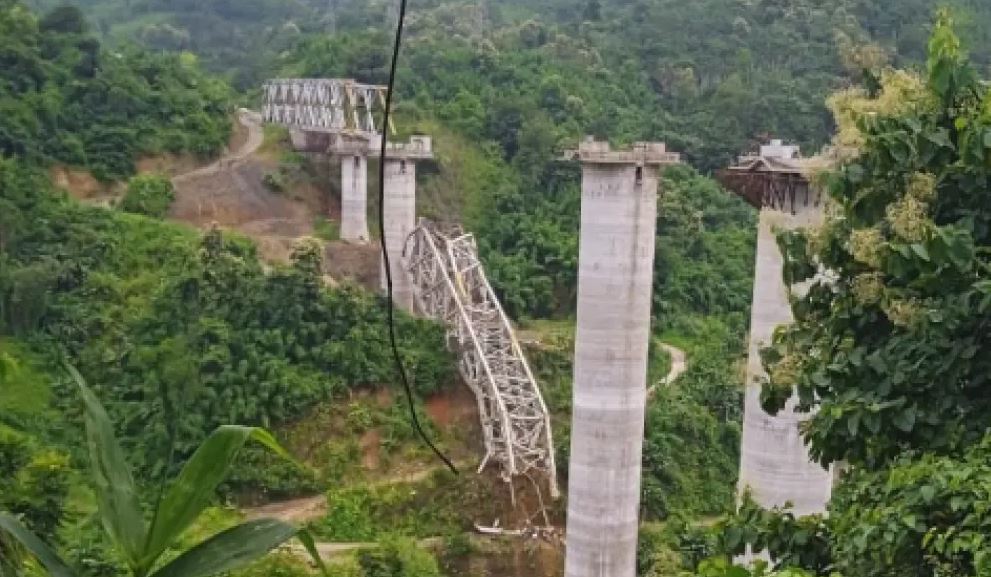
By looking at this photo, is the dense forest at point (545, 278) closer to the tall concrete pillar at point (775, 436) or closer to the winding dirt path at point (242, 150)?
the winding dirt path at point (242, 150)

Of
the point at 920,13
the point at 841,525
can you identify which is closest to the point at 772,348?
the point at 841,525

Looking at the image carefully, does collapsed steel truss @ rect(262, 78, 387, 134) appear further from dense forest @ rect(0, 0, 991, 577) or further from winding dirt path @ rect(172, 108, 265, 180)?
dense forest @ rect(0, 0, 991, 577)

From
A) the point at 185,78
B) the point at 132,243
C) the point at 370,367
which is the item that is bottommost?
the point at 370,367

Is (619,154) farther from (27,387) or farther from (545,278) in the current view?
(27,387)

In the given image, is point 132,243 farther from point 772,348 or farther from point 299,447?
point 772,348

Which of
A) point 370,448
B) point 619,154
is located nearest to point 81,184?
point 370,448

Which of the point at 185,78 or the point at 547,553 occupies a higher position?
the point at 185,78

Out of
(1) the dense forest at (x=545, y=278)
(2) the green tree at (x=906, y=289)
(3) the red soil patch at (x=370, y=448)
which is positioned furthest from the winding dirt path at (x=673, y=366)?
(2) the green tree at (x=906, y=289)
